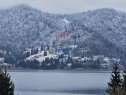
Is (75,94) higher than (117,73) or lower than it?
lower

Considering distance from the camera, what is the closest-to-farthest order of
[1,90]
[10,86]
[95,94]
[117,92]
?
[117,92]
[1,90]
[10,86]
[95,94]

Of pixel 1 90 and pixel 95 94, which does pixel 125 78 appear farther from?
pixel 95 94

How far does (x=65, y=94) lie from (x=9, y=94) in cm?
10323

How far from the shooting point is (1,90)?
33.2 meters

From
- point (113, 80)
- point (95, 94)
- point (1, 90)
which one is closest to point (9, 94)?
point (1, 90)

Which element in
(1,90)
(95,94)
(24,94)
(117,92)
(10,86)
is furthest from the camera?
(95,94)

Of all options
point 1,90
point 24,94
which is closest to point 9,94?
point 1,90

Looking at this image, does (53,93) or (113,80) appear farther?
(53,93)

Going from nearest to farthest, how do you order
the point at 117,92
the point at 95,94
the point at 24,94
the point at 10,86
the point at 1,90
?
the point at 117,92, the point at 1,90, the point at 10,86, the point at 24,94, the point at 95,94

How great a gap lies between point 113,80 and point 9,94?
1095 centimetres

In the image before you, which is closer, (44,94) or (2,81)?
(2,81)

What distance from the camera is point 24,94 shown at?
12481 cm

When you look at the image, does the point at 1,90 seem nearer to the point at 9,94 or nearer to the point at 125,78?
the point at 9,94

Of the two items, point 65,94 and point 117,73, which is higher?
point 117,73
